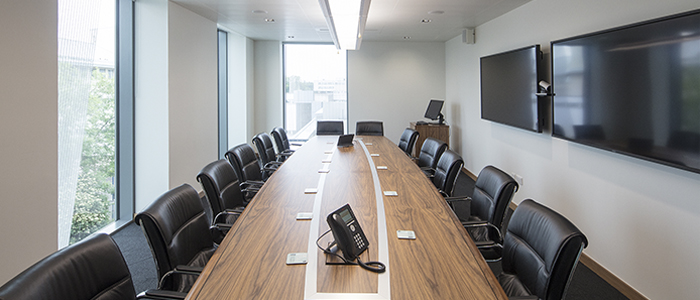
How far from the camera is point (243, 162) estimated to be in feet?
13.0

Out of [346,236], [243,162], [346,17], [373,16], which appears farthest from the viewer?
[373,16]

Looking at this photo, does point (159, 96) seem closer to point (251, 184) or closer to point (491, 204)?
point (251, 184)

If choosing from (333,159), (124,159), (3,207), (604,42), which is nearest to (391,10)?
(333,159)

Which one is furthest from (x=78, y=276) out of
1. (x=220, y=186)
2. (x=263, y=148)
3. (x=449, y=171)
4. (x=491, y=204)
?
(x=263, y=148)

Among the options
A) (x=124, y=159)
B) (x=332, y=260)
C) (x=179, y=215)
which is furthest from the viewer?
(x=124, y=159)

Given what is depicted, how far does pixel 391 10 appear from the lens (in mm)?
5594

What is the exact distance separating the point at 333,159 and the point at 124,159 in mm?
2530

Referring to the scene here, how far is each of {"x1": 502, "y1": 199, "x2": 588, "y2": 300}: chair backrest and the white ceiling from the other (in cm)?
370

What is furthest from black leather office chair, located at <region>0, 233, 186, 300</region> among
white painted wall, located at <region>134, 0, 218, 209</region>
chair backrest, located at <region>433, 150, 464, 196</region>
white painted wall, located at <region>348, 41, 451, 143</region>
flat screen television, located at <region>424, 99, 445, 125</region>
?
white painted wall, located at <region>348, 41, 451, 143</region>

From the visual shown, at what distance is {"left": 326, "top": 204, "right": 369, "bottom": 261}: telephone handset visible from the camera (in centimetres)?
176

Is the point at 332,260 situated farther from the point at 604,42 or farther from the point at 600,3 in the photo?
the point at 600,3

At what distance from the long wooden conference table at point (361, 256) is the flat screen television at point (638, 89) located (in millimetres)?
1460

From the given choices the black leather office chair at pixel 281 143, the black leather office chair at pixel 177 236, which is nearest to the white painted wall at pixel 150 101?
the black leather office chair at pixel 281 143

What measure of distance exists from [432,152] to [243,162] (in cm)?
208
